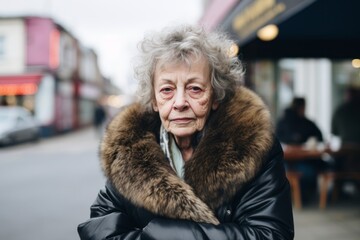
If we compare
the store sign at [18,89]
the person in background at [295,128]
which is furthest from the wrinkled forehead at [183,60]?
the store sign at [18,89]

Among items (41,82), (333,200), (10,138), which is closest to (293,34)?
(333,200)

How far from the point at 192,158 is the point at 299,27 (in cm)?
384

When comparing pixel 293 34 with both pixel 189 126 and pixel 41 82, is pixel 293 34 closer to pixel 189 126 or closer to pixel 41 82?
pixel 189 126

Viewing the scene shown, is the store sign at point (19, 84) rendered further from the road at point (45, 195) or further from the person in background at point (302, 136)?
the person in background at point (302, 136)

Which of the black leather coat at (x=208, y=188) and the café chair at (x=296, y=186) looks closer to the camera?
the black leather coat at (x=208, y=188)

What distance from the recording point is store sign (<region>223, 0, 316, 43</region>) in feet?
10.3

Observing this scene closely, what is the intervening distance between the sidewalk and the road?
9.36 ft

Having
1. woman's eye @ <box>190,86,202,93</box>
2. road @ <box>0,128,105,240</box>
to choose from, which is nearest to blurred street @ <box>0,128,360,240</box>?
road @ <box>0,128,105,240</box>

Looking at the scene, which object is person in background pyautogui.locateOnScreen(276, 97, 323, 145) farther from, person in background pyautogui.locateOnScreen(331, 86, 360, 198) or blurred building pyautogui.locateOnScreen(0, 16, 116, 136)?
blurred building pyautogui.locateOnScreen(0, 16, 116, 136)

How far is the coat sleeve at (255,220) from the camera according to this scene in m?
1.56

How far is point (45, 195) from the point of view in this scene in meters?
6.88

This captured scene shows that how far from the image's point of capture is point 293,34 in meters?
5.23

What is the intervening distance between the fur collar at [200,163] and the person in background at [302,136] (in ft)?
14.3

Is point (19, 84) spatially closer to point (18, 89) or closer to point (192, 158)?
point (18, 89)
